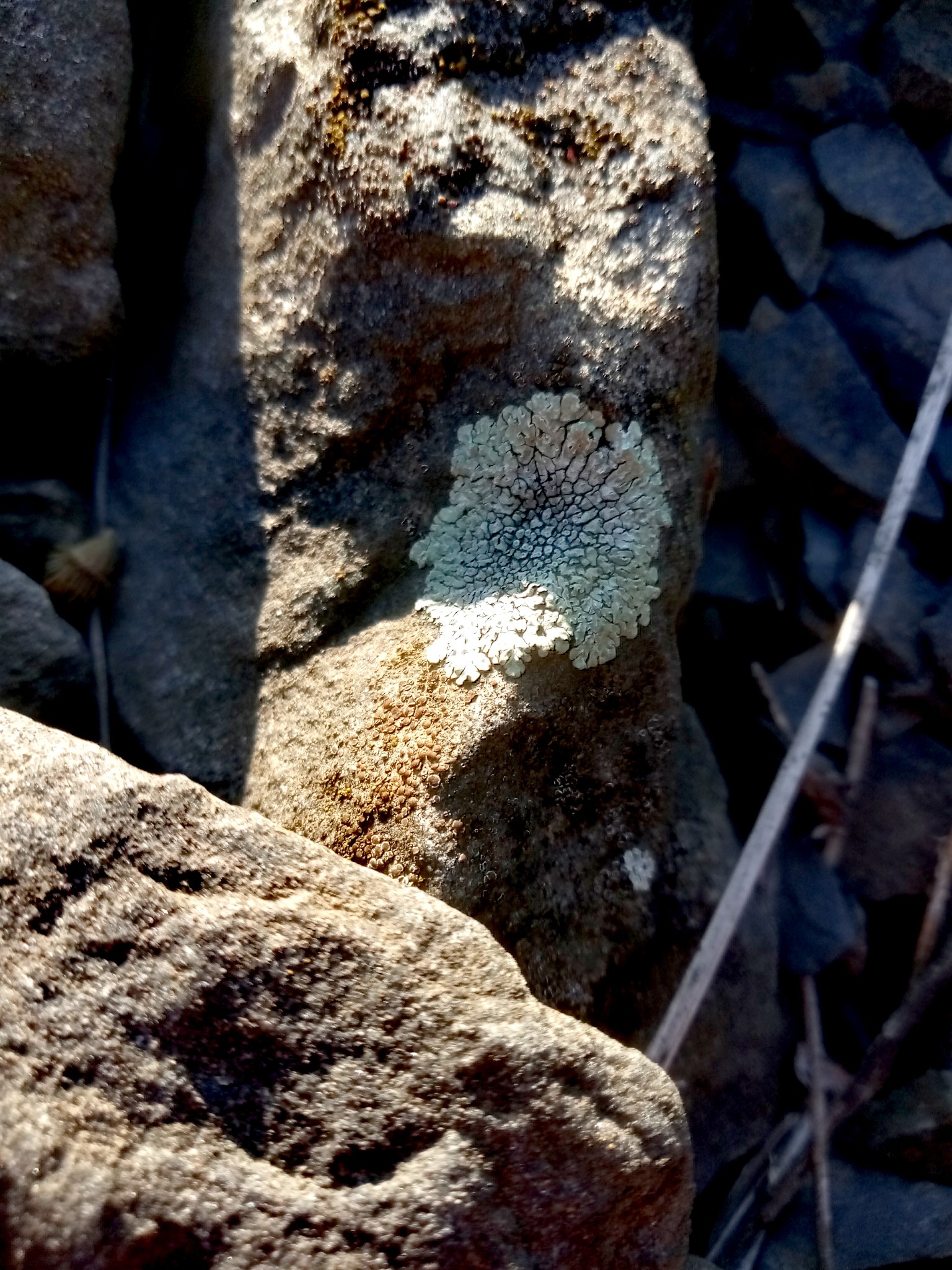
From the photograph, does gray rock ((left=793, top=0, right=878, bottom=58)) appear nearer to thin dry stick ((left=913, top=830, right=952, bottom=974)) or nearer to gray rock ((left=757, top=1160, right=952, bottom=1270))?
thin dry stick ((left=913, top=830, right=952, bottom=974))

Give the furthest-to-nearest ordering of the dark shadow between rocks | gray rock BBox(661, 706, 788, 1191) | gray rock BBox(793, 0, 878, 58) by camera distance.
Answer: gray rock BBox(793, 0, 878, 58)
gray rock BBox(661, 706, 788, 1191)
the dark shadow between rocks

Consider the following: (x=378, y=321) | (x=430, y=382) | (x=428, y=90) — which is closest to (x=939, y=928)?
(x=430, y=382)

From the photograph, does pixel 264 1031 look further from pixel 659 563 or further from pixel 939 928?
pixel 939 928

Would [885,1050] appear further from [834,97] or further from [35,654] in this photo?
[834,97]

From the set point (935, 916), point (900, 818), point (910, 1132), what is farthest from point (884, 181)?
point (910, 1132)

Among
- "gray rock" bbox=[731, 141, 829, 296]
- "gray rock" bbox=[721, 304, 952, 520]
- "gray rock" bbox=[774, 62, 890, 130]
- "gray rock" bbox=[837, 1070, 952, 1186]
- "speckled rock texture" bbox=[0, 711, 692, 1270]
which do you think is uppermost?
"gray rock" bbox=[774, 62, 890, 130]

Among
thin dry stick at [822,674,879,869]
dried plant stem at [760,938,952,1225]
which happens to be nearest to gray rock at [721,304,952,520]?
thin dry stick at [822,674,879,869]

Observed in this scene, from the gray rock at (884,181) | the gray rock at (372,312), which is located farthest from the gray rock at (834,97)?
the gray rock at (372,312)
